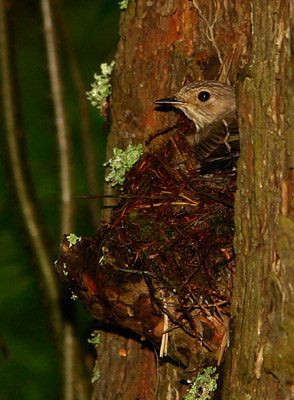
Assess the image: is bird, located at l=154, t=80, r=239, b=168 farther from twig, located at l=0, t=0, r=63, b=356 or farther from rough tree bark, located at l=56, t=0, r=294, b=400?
twig, located at l=0, t=0, r=63, b=356

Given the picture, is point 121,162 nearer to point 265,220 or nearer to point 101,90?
point 101,90

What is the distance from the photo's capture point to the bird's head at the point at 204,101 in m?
5.07

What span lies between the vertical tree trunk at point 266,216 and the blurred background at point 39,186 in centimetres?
395

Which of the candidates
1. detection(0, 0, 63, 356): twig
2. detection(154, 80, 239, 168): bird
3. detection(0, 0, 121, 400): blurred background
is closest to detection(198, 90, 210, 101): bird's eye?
detection(154, 80, 239, 168): bird

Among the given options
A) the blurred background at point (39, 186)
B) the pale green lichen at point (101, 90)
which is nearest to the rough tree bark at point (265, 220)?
the pale green lichen at point (101, 90)

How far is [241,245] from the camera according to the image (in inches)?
130

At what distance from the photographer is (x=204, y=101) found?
5.49 m

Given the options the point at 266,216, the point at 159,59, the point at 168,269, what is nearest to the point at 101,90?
the point at 159,59

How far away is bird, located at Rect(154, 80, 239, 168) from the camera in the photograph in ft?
15.9

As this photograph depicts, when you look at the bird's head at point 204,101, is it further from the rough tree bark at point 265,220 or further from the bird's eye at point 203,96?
the rough tree bark at point 265,220

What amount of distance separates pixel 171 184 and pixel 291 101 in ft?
5.98

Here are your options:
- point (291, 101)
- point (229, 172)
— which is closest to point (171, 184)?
point (229, 172)

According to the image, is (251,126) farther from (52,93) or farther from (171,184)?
(52,93)

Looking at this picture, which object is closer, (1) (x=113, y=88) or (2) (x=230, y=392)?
(2) (x=230, y=392)
